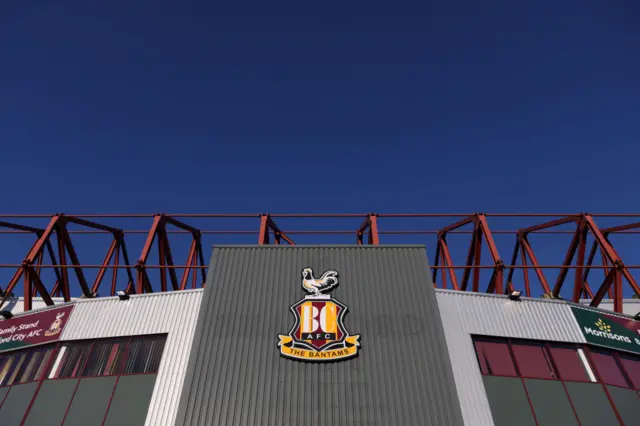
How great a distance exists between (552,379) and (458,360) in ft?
16.5

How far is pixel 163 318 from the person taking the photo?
79.2 feet

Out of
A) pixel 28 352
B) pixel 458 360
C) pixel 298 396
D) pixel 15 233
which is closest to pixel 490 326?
pixel 458 360

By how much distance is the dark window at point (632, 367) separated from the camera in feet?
76.9

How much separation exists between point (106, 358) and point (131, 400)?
3.35m

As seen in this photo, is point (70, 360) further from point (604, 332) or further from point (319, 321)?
point (604, 332)

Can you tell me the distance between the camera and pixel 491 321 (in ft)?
78.5

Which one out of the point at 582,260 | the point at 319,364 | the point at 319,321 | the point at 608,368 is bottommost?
the point at 319,364

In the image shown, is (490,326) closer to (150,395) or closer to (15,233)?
(150,395)

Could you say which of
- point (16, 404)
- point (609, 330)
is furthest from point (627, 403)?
point (16, 404)

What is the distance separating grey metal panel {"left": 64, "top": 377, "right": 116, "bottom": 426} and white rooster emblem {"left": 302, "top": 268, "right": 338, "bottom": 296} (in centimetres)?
1070

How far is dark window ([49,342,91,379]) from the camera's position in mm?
23250

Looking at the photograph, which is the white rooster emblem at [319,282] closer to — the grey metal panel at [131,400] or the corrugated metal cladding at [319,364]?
the corrugated metal cladding at [319,364]

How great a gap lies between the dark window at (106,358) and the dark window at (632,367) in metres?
26.4

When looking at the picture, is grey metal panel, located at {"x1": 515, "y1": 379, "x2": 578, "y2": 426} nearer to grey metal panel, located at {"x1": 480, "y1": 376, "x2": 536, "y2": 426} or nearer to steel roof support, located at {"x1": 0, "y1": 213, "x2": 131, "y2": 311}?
grey metal panel, located at {"x1": 480, "y1": 376, "x2": 536, "y2": 426}
